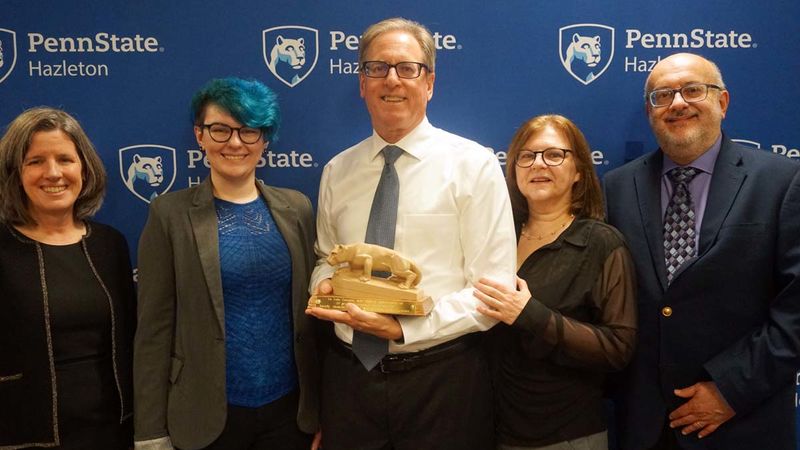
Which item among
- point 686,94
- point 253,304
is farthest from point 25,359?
point 686,94

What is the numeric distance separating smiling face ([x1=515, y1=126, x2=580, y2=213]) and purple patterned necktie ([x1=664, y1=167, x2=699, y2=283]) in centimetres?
33

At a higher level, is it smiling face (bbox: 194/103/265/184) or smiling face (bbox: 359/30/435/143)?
smiling face (bbox: 359/30/435/143)

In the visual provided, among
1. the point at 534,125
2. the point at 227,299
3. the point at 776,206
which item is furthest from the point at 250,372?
the point at 776,206

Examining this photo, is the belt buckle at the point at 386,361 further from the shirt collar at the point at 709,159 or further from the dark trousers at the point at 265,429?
the shirt collar at the point at 709,159

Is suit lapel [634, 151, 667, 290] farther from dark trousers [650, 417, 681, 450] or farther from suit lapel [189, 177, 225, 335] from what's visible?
suit lapel [189, 177, 225, 335]

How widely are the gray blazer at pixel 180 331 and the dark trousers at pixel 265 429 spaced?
39mm

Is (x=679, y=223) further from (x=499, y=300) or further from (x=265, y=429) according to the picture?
(x=265, y=429)

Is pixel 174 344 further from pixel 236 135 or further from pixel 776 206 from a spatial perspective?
pixel 776 206

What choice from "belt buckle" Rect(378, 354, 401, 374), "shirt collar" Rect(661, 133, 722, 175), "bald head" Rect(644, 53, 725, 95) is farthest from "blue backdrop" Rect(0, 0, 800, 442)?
"belt buckle" Rect(378, 354, 401, 374)

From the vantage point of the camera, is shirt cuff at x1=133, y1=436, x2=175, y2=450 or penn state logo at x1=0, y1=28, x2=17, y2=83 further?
penn state logo at x1=0, y1=28, x2=17, y2=83

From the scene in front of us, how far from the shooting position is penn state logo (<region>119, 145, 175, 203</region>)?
8.21 ft

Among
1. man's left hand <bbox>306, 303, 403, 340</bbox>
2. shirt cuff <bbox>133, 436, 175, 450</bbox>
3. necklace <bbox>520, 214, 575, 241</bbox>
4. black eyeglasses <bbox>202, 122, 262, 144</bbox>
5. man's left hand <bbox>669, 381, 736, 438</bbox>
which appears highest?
black eyeglasses <bbox>202, 122, 262, 144</bbox>

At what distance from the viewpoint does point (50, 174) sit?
73.7 inches

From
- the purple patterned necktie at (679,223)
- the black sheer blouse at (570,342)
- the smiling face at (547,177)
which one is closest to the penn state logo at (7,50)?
the smiling face at (547,177)
